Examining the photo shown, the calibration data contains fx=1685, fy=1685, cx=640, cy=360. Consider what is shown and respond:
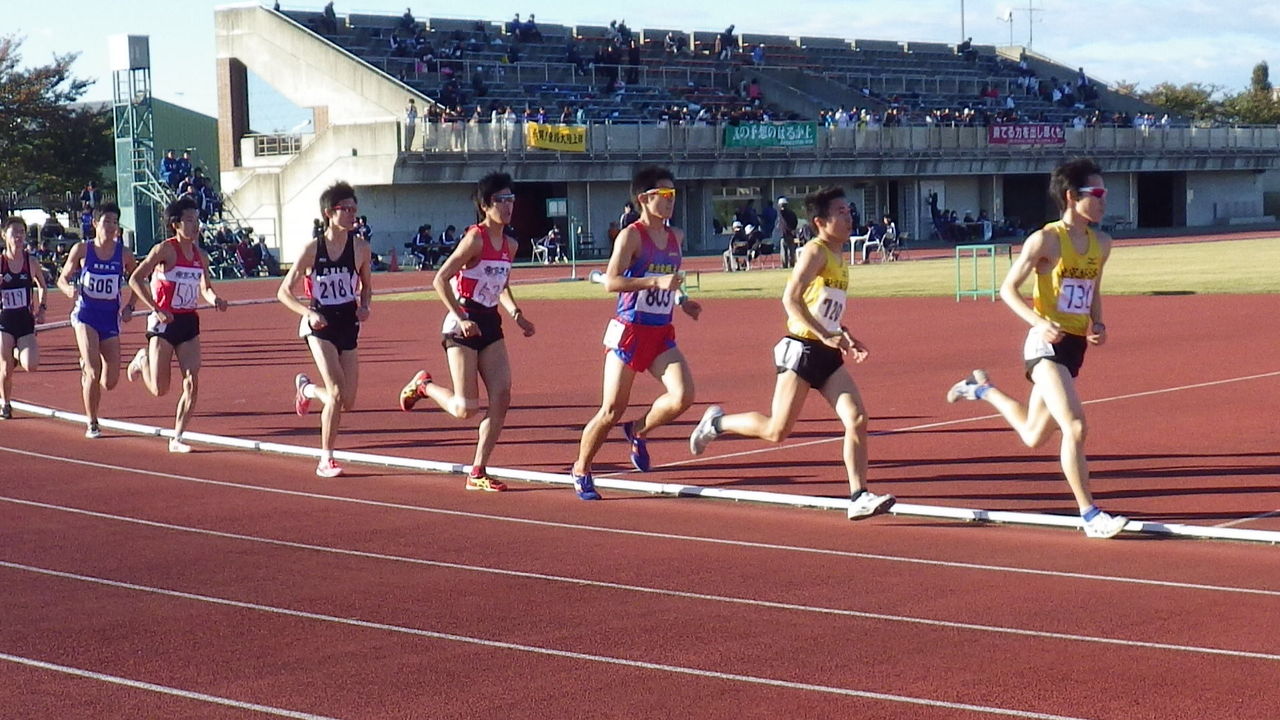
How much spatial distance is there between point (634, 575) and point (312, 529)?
2.30 m

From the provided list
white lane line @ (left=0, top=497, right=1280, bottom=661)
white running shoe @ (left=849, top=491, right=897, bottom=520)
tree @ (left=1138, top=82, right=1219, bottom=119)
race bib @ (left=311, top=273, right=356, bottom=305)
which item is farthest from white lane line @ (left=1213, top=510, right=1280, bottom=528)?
tree @ (left=1138, top=82, right=1219, bottom=119)

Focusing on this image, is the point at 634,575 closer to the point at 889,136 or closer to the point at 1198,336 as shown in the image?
the point at 1198,336

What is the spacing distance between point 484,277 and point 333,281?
4.28ft

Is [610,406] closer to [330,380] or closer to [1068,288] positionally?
[330,380]

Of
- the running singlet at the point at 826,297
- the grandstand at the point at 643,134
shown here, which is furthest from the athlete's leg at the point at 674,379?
the grandstand at the point at 643,134

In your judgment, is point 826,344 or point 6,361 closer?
point 826,344

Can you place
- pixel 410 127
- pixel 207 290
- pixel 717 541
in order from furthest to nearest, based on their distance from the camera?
1. pixel 410 127
2. pixel 207 290
3. pixel 717 541

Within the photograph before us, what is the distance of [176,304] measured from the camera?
12680 mm

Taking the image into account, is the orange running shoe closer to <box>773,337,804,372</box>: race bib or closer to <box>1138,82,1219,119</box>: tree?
<box>773,337,804,372</box>: race bib

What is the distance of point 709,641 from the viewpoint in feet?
21.7

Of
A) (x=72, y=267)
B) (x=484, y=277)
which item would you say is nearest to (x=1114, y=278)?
(x=72, y=267)

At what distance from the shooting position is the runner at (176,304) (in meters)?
12.6

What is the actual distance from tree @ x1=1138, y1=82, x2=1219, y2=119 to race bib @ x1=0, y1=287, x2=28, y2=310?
89188 millimetres

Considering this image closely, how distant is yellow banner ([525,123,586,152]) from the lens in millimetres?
52188
